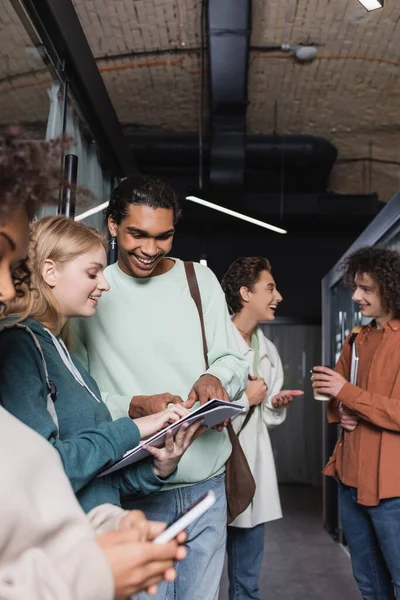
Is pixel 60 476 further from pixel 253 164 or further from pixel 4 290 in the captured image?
pixel 253 164

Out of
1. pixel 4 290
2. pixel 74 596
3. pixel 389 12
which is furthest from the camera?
pixel 389 12

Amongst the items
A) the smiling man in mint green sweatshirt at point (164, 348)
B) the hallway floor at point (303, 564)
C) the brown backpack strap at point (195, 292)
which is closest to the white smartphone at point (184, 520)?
the smiling man in mint green sweatshirt at point (164, 348)

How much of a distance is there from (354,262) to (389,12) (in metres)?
2.69

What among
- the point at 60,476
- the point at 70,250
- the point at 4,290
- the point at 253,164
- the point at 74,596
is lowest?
the point at 74,596

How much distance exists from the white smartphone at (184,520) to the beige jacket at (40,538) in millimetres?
84

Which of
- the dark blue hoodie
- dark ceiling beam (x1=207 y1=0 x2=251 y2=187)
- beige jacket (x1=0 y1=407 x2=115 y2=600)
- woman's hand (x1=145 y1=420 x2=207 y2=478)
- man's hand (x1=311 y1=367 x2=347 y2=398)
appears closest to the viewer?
beige jacket (x1=0 y1=407 x2=115 y2=600)

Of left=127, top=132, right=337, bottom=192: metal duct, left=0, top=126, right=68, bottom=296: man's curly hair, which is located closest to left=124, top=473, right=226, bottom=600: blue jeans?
left=0, top=126, right=68, bottom=296: man's curly hair

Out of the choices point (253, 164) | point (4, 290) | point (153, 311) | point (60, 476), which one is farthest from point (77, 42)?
point (253, 164)

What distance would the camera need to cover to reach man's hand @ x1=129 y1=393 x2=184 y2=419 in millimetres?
1810

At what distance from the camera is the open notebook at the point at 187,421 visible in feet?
4.94

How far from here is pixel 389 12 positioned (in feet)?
16.2

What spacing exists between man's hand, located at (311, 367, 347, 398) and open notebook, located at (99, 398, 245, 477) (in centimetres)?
131

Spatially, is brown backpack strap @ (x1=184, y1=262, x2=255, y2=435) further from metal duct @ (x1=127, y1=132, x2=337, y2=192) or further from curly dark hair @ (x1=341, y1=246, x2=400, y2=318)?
metal duct @ (x1=127, y1=132, x2=337, y2=192)

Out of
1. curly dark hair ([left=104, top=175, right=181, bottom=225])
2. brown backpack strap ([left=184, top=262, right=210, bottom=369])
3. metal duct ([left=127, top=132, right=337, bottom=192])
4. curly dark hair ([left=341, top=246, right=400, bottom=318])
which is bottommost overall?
brown backpack strap ([left=184, top=262, right=210, bottom=369])
